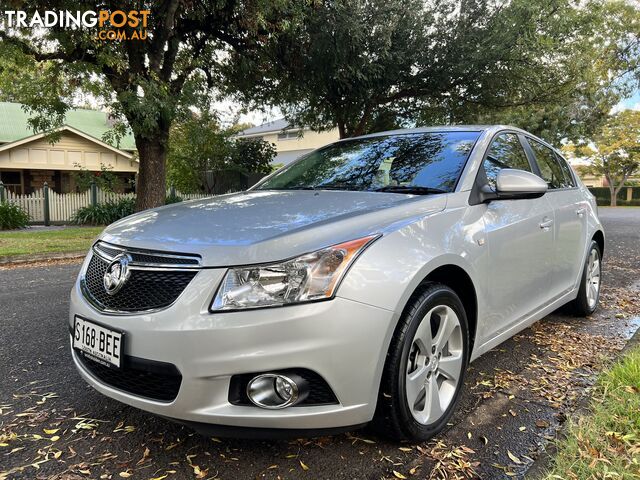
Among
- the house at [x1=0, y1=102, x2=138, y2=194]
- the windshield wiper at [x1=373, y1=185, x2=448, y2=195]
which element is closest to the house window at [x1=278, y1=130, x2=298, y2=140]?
the house at [x1=0, y1=102, x2=138, y2=194]

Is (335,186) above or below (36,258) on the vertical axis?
above

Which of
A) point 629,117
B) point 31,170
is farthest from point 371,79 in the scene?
point 629,117

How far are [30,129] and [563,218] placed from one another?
74.7 ft

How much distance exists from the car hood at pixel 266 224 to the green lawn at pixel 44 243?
7.24 metres

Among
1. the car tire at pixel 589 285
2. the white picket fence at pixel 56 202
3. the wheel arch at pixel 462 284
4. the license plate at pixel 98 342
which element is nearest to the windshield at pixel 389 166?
the wheel arch at pixel 462 284

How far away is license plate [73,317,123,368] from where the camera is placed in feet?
6.73

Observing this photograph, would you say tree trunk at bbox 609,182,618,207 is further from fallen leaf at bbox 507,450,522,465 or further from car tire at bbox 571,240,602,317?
fallen leaf at bbox 507,450,522,465

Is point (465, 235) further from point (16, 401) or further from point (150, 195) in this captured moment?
point (150, 195)

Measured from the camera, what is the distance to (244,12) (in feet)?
30.9

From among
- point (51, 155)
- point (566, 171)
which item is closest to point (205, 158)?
point (51, 155)

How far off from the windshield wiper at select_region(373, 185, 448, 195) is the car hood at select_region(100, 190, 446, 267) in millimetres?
124

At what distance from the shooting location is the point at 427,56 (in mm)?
11820

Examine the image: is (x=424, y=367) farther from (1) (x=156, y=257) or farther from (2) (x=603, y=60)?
(2) (x=603, y=60)

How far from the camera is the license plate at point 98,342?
6.73 feet
